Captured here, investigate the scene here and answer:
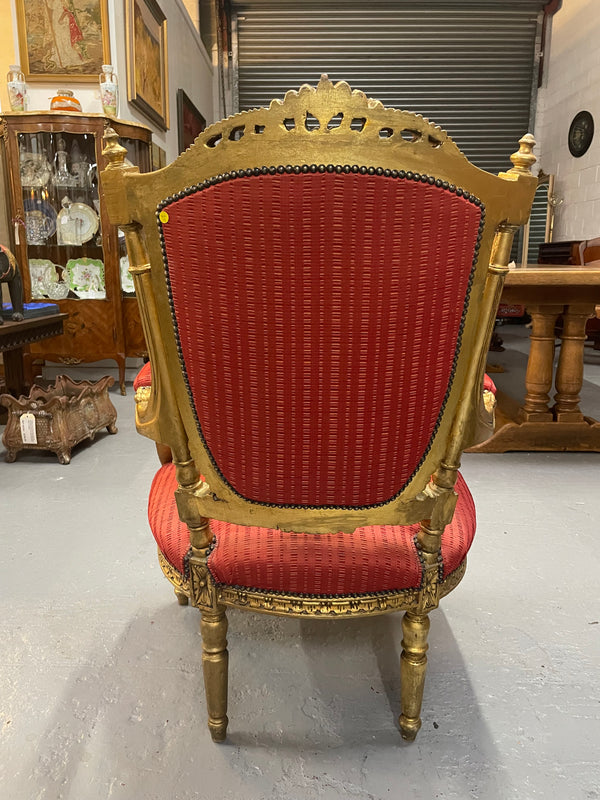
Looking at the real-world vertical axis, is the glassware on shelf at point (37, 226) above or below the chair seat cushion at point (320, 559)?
above

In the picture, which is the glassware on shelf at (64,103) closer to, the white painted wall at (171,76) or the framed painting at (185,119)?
the white painted wall at (171,76)

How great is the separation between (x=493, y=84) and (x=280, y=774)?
707 cm

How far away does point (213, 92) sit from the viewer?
6.17 metres

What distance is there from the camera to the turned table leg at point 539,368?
2451mm

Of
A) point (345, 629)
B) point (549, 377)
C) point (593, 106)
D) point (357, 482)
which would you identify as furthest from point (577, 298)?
point (593, 106)

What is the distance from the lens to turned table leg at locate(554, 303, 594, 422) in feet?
8.13

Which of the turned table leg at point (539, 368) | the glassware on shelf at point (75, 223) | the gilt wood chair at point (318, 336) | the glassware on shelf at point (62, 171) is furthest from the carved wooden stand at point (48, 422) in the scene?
the turned table leg at point (539, 368)

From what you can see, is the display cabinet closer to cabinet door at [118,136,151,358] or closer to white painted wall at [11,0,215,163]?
cabinet door at [118,136,151,358]

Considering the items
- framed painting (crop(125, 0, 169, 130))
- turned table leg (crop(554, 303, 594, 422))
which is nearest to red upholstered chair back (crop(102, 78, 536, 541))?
turned table leg (crop(554, 303, 594, 422))

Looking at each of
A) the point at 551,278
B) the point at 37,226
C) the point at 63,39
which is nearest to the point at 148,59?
the point at 63,39

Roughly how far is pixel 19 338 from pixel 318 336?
7.68 ft

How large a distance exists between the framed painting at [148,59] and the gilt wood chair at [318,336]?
3.48 meters

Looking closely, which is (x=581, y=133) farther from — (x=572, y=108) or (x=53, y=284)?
(x=53, y=284)

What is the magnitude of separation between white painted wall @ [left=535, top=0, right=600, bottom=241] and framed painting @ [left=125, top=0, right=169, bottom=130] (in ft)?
13.3
